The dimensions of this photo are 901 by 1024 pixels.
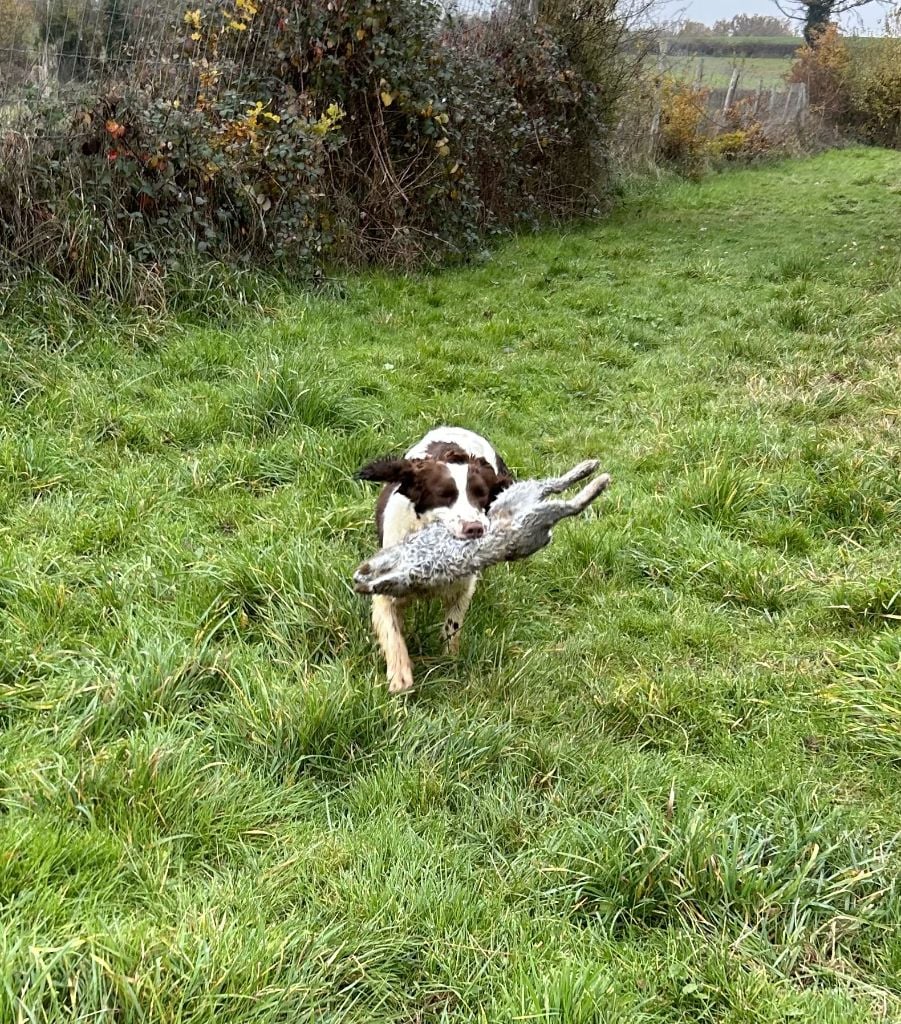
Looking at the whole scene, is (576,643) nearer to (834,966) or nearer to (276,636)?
(276,636)

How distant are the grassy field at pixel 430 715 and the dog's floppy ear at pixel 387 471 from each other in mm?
390

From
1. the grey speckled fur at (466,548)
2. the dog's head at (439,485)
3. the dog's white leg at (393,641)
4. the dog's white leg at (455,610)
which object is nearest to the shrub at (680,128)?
the dog's head at (439,485)

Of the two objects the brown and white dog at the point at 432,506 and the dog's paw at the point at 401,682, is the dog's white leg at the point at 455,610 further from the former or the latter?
the dog's paw at the point at 401,682

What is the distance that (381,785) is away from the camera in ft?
7.87

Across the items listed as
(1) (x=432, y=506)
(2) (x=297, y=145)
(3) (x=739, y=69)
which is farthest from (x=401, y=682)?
(3) (x=739, y=69)

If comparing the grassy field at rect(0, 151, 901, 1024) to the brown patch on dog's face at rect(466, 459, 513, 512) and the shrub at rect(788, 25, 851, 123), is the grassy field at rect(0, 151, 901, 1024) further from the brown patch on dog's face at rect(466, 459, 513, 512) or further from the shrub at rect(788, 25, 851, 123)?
the shrub at rect(788, 25, 851, 123)

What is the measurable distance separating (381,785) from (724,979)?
1002 millimetres

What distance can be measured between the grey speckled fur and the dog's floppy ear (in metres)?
0.43

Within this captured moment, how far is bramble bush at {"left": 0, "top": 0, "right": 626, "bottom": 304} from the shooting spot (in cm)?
583

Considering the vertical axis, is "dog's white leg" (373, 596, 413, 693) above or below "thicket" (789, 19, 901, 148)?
below

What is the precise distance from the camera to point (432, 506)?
10.8 ft

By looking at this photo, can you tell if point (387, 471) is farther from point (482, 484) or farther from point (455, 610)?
point (455, 610)

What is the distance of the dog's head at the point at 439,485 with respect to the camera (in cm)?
325

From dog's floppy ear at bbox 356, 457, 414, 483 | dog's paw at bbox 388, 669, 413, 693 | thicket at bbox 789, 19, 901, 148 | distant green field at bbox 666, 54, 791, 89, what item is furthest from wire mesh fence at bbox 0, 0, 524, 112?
thicket at bbox 789, 19, 901, 148
